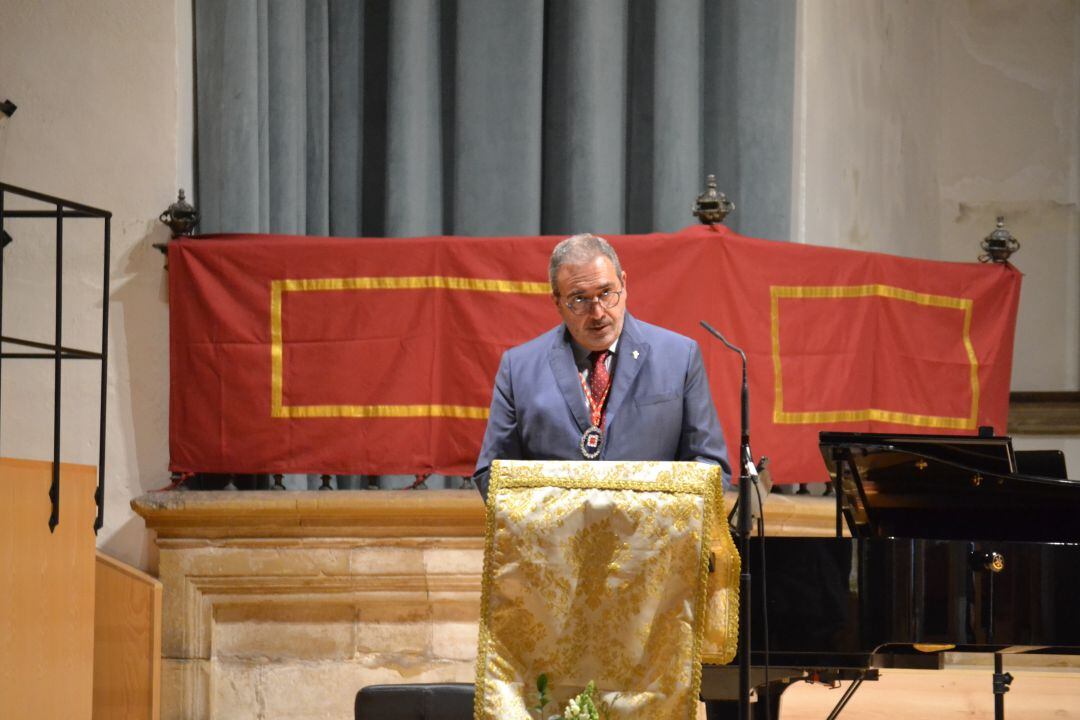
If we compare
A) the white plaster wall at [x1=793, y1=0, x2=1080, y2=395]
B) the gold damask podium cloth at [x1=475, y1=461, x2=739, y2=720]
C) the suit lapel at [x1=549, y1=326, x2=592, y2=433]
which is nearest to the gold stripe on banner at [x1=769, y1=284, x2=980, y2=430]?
the white plaster wall at [x1=793, y1=0, x2=1080, y2=395]

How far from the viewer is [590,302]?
11.4 feet

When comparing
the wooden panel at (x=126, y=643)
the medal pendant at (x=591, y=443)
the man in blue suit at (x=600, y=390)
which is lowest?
the wooden panel at (x=126, y=643)

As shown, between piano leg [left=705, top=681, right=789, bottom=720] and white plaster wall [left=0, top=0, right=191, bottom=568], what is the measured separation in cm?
240

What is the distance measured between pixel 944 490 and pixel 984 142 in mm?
4116

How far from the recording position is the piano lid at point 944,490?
384 centimetres

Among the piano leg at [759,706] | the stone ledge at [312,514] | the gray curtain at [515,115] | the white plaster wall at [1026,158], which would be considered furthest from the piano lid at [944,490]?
the white plaster wall at [1026,158]

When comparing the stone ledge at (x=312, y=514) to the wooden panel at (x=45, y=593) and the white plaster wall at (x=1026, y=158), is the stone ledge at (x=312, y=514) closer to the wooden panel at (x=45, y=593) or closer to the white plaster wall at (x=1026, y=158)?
the wooden panel at (x=45, y=593)

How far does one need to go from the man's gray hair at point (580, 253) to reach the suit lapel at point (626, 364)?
0.50ft

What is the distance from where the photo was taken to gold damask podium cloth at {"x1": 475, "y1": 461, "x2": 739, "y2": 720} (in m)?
2.77

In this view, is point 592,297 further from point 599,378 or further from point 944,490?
point 944,490

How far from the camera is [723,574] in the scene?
286 centimetres

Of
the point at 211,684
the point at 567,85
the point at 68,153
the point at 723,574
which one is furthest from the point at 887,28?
the point at 723,574

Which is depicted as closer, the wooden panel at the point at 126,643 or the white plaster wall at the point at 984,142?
the wooden panel at the point at 126,643

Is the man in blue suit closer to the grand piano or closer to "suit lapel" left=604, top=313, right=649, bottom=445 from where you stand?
"suit lapel" left=604, top=313, right=649, bottom=445
